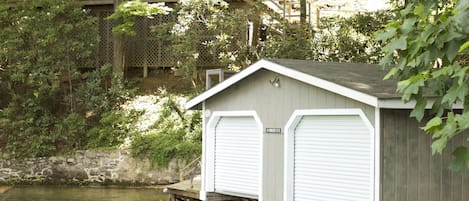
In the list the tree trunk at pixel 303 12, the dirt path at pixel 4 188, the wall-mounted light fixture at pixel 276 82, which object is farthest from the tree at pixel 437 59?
the dirt path at pixel 4 188

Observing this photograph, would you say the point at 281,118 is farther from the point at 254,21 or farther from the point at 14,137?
the point at 14,137

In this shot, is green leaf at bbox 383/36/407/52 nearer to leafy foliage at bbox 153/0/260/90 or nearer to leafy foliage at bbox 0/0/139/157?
leafy foliage at bbox 153/0/260/90

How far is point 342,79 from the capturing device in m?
9.70

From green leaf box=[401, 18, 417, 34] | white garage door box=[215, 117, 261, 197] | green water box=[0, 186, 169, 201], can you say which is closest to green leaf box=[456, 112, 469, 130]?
green leaf box=[401, 18, 417, 34]

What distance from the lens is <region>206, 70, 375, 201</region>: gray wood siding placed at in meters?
9.98

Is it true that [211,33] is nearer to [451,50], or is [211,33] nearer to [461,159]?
[451,50]

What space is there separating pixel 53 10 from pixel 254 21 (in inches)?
241

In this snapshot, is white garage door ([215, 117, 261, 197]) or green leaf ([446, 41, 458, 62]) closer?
green leaf ([446, 41, 458, 62])

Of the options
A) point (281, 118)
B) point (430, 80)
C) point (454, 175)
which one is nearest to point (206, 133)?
point (281, 118)

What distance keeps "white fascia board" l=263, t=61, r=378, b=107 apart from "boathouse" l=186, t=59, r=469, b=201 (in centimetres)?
1

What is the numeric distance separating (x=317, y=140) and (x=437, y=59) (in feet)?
15.7

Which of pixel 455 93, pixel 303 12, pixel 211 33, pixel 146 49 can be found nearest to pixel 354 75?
pixel 455 93

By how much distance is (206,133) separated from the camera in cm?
1214

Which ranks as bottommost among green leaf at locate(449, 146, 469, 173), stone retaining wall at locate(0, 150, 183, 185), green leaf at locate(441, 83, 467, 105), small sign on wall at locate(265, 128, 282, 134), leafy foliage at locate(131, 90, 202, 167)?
stone retaining wall at locate(0, 150, 183, 185)
